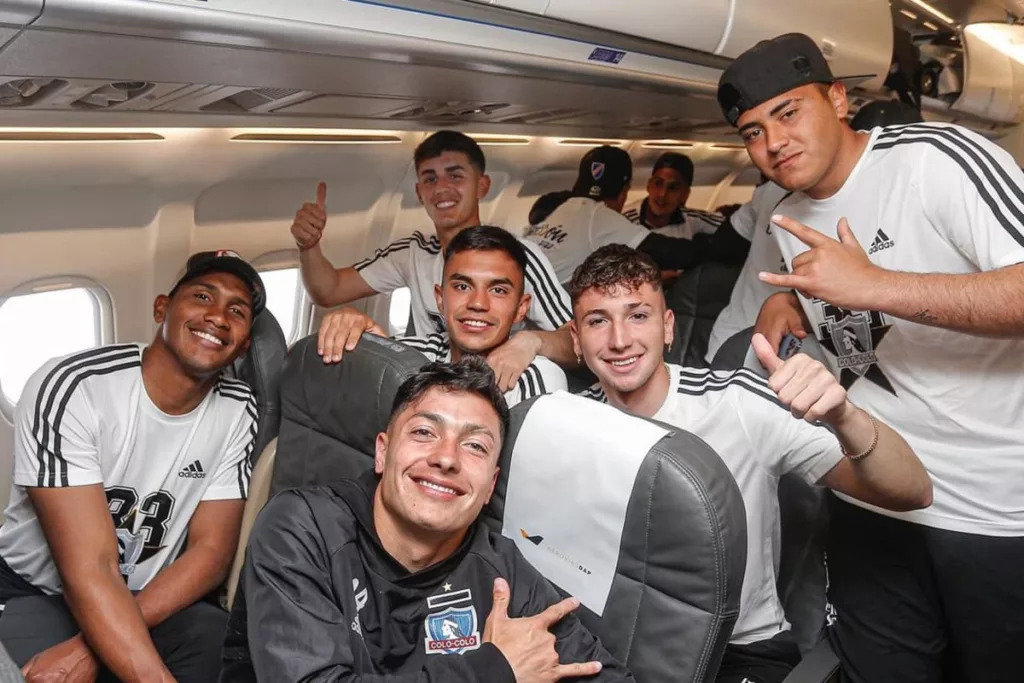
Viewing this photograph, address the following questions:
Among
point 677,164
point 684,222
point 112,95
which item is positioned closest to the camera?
point 112,95

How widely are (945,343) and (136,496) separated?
2.25 meters

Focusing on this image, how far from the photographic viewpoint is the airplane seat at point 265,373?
2473 mm

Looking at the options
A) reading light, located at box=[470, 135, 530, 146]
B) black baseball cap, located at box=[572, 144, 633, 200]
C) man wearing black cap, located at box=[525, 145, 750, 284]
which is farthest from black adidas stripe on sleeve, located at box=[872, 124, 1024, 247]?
reading light, located at box=[470, 135, 530, 146]

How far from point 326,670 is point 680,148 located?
19.7 feet

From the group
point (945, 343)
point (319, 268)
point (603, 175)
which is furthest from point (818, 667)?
point (603, 175)

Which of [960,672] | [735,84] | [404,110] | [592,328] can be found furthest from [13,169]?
[960,672]

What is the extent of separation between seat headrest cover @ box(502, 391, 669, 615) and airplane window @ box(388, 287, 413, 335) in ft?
9.18

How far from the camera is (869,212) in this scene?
1.83 meters

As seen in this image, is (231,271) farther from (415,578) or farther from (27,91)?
(415,578)

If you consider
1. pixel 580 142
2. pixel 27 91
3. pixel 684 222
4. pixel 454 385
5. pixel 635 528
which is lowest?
pixel 635 528

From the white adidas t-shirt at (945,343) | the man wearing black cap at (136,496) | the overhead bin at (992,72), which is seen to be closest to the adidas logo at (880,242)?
the white adidas t-shirt at (945,343)

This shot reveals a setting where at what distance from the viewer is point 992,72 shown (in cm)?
485

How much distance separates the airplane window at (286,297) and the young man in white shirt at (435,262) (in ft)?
1.61

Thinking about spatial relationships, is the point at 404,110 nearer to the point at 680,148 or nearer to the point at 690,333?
the point at 690,333
